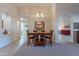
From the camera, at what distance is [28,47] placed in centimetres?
409

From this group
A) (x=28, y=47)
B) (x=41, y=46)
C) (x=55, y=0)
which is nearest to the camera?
(x=55, y=0)

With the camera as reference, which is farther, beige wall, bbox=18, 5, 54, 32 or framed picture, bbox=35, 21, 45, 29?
framed picture, bbox=35, 21, 45, 29

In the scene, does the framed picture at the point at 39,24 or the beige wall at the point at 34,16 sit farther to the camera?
the framed picture at the point at 39,24

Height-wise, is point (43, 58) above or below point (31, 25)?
below

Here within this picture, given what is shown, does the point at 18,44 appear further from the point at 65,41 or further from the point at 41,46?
the point at 65,41

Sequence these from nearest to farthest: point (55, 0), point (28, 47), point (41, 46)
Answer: point (55, 0) → point (28, 47) → point (41, 46)

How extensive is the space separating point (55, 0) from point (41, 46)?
202 cm

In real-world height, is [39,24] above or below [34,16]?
below

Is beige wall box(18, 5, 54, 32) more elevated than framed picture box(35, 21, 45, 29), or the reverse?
Answer: beige wall box(18, 5, 54, 32)

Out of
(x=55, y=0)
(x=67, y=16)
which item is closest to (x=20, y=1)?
(x=55, y=0)

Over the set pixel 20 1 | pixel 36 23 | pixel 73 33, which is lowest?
pixel 73 33

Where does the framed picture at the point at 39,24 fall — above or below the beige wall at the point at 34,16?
below

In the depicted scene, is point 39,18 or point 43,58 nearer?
point 43,58

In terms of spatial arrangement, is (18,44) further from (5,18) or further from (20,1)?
(20,1)
